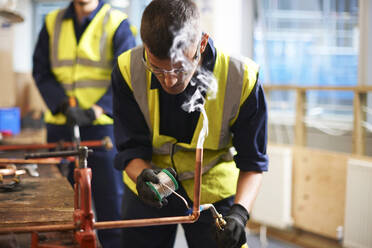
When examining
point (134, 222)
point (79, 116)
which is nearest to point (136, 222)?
point (134, 222)

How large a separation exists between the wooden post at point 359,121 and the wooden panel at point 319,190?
0.12 metres

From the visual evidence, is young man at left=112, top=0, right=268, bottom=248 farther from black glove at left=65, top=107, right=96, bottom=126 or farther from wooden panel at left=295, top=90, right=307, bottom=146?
wooden panel at left=295, top=90, right=307, bottom=146

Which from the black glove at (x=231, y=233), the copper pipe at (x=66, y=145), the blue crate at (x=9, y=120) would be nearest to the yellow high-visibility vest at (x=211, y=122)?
the black glove at (x=231, y=233)

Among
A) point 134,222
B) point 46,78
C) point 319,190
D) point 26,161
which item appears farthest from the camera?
point 319,190

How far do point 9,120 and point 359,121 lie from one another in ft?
8.69

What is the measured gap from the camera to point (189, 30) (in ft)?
3.54

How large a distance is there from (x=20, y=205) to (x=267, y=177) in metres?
2.23

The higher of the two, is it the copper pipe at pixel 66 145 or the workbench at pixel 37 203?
the copper pipe at pixel 66 145

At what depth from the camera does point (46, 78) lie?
2252mm

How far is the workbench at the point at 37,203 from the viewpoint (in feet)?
3.44

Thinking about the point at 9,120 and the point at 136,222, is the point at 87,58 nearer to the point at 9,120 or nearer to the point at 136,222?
the point at 136,222

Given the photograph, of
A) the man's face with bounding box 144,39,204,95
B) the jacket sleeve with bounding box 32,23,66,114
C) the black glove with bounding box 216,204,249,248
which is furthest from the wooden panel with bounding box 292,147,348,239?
the man's face with bounding box 144,39,204,95

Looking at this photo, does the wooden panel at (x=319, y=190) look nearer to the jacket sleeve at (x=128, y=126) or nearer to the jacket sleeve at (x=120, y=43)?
the jacket sleeve at (x=120, y=43)

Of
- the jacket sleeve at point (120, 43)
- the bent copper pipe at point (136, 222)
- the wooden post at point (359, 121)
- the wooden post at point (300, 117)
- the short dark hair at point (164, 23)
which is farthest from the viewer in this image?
the wooden post at point (300, 117)
